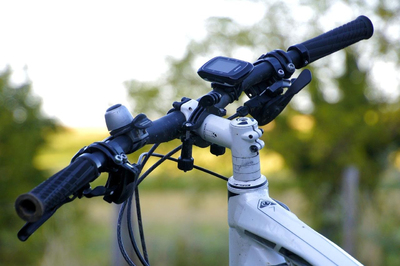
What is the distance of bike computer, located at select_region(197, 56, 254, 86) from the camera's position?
1266mm

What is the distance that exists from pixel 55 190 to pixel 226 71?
588mm

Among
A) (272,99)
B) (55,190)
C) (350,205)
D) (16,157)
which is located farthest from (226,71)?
(16,157)

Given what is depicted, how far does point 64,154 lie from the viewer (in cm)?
693

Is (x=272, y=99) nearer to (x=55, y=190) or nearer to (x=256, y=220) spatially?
(x=256, y=220)

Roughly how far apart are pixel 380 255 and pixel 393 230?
1.13 ft

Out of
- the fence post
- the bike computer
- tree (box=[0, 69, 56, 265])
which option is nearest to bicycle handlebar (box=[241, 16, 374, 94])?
the bike computer

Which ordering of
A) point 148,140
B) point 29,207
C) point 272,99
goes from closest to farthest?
1. point 29,207
2. point 148,140
3. point 272,99

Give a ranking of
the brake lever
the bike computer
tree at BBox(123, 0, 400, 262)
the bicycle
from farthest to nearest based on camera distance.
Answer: tree at BBox(123, 0, 400, 262) → the brake lever → the bike computer → the bicycle

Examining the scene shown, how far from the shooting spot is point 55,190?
938 mm

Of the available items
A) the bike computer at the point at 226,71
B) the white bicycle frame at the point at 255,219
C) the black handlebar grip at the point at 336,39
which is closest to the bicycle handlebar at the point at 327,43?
the black handlebar grip at the point at 336,39

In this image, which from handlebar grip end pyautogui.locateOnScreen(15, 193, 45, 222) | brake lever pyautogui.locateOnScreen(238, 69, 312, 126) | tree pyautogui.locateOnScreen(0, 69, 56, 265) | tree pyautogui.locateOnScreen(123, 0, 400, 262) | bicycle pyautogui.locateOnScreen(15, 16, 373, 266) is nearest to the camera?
handlebar grip end pyautogui.locateOnScreen(15, 193, 45, 222)

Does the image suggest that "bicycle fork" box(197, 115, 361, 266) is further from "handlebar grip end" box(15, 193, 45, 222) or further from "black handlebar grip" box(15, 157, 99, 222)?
"handlebar grip end" box(15, 193, 45, 222)

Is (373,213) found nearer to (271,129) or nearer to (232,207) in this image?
(271,129)

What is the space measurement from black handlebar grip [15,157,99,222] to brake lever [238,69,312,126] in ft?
1.85
